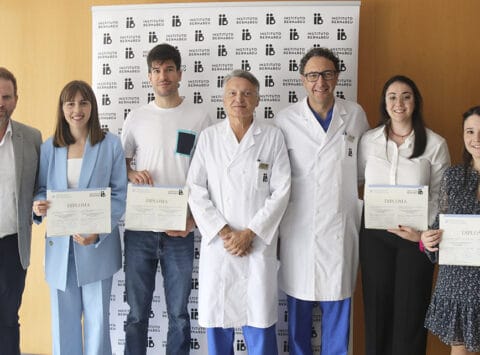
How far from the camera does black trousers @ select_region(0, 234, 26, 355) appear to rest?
8.18ft

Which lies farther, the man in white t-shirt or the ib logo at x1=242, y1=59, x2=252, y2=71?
the ib logo at x1=242, y1=59, x2=252, y2=71

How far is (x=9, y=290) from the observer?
2.52m

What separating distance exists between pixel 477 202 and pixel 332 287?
94cm

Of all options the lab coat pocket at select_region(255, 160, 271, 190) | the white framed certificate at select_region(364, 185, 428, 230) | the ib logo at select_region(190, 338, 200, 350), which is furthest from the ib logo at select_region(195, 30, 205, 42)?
the ib logo at select_region(190, 338, 200, 350)

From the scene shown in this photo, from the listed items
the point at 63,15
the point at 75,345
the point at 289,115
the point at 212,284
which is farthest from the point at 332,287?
the point at 63,15

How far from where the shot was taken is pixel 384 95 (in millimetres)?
2529

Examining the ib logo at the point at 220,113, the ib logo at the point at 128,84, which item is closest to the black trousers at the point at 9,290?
the ib logo at the point at 128,84

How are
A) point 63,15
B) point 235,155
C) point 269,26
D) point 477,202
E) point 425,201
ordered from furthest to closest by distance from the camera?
point 63,15
point 269,26
point 235,155
point 425,201
point 477,202

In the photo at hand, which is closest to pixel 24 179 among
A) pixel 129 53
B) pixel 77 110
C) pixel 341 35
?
pixel 77 110

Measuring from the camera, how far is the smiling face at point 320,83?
8.22 ft

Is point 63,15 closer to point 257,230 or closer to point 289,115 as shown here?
point 289,115

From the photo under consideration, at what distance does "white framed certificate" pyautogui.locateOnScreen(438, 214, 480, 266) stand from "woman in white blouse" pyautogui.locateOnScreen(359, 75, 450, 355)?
24 cm

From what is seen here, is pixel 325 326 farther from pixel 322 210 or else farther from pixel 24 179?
pixel 24 179

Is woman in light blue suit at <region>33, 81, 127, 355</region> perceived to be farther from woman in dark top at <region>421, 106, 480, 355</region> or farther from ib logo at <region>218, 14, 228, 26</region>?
woman in dark top at <region>421, 106, 480, 355</region>
